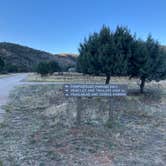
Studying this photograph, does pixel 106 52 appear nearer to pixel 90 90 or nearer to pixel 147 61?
pixel 147 61

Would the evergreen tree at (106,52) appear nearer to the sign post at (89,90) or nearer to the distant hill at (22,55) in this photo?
the sign post at (89,90)

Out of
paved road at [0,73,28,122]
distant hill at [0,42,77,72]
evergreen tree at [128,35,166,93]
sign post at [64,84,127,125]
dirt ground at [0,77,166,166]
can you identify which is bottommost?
dirt ground at [0,77,166,166]

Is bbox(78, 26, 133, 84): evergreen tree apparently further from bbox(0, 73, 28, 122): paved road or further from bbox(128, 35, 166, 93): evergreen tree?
bbox(0, 73, 28, 122): paved road

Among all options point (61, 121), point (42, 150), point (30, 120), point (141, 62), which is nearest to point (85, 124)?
point (61, 121)

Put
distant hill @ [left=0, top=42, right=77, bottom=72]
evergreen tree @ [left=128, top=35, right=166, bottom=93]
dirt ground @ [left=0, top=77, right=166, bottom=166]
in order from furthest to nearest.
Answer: distant hill @ [left=0, top=42, right=77, bottom=72] < evergreen tree @ [left=128, top=35, right=166, bottom=93] < dirt ground @ [left=0, top=77, right=166, bottom=166]

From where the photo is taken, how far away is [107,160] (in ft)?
19.7

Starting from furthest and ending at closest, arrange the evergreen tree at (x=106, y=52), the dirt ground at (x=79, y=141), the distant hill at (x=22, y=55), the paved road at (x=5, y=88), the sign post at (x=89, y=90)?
the distant hill at (x=22, y=55) → the evergreen tree at (x=106, y=52) → the paved road at (x=5, y=88) → the sign post at (x=89, y=90) → the dirt ground at (x=79, y=141)

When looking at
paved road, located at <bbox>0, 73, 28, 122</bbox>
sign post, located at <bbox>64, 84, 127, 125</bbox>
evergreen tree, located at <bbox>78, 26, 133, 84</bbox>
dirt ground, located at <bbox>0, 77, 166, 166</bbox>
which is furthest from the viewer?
evergreen tree, located at <bbox>78, 26, 133, 84</bbox>

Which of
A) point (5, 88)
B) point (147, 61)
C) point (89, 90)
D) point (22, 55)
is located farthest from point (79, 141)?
point (22, 55)

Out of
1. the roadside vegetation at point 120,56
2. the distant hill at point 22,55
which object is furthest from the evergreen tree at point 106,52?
the distant hill at point 22,55

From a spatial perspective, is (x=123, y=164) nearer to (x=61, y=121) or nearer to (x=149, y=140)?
(x=149, y=140)

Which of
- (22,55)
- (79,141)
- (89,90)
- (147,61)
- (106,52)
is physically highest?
(22,55)

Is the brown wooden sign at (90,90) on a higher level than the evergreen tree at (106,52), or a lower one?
lower

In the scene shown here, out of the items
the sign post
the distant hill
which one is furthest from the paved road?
the distant hill
